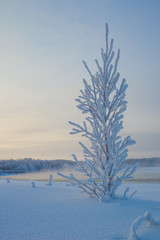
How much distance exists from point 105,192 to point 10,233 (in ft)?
8.78

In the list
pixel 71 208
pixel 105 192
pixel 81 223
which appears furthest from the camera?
pixel 105 192

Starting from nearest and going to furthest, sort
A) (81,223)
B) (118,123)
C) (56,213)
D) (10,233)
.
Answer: (10,233) → (81,223) → (56,213) → (118,123)

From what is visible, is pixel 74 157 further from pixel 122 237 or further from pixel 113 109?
pixel 122 237

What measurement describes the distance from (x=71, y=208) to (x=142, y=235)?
163 centimetres

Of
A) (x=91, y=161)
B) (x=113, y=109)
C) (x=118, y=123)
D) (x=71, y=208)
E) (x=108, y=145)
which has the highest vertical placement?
(x=113, y=109)

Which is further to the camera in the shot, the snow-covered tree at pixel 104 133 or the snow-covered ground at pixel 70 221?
the snow-covered tree at pixel 104 133

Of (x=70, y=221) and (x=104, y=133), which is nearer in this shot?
(x=70, y=221)

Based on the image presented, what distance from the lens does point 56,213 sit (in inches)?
135

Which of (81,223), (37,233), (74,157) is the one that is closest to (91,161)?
(74,157)

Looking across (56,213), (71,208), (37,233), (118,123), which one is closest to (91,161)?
(118,123)

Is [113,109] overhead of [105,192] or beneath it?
overhead

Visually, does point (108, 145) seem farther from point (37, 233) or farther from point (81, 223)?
point (37, 233)

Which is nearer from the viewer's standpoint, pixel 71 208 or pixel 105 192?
pixel 71 208

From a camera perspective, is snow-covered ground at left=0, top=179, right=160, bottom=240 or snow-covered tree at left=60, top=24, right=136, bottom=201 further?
snow-covered tree at left=60, top=24, right=136, bottom=201
